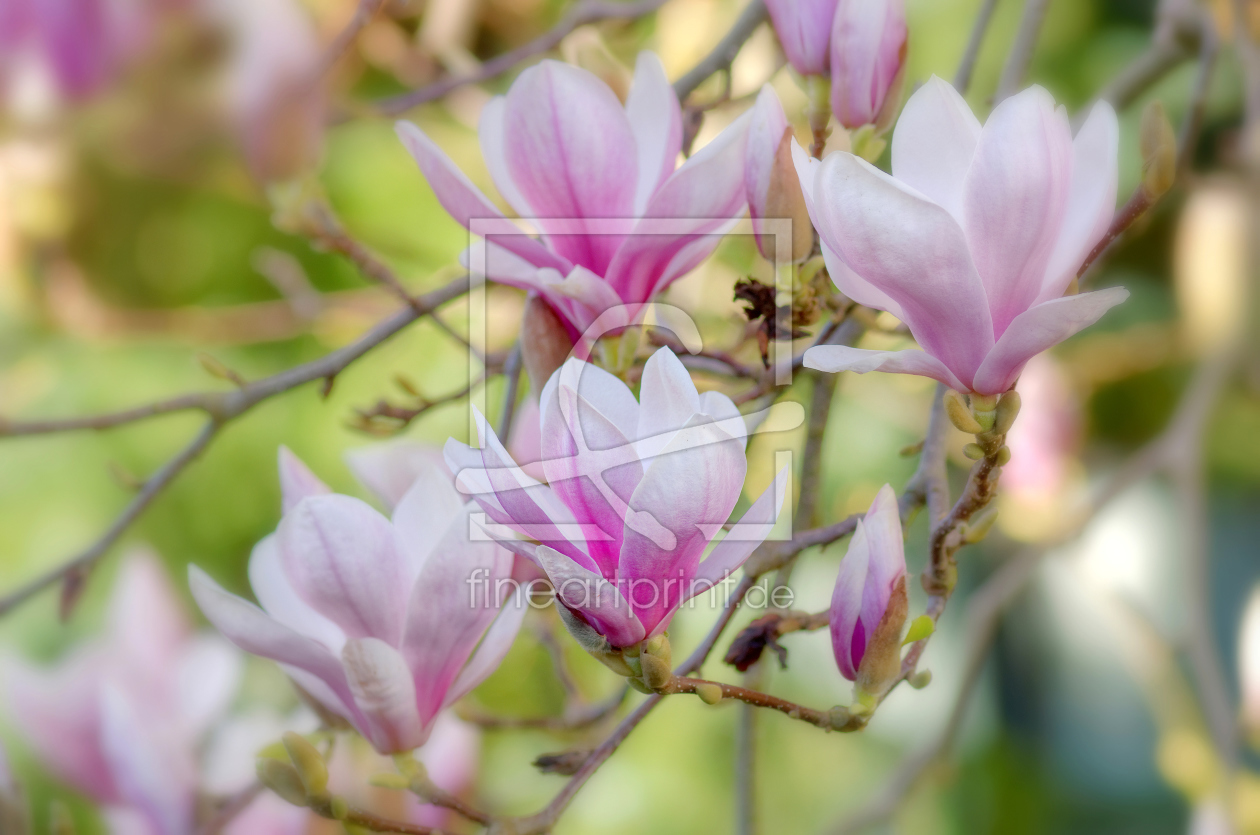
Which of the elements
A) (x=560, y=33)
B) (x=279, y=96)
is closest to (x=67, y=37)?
(x=279, y=96)

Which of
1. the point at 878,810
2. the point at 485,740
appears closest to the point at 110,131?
the point at 485,740

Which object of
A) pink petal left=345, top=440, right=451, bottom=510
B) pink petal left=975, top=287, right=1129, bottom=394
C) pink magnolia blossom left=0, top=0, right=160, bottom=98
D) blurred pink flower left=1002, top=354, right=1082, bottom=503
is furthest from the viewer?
blurred pink flower left=1002, top=354, right=1082, bottom=503

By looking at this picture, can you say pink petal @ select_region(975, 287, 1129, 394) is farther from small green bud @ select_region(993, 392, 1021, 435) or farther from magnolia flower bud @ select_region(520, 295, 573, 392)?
magnolia flower bud @ select_region(520, 295, 573, 392)

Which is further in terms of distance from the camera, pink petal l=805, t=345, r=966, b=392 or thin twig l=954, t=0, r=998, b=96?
thin twig l=954, t=0, r=998, b=96

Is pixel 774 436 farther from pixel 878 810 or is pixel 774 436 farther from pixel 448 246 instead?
pixel 448 246

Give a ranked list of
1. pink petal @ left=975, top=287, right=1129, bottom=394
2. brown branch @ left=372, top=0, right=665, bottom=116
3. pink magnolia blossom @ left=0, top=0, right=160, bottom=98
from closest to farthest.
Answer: pink petal @ left=975, top=287, right=1129, bottom=394 → brown branch @ left=372, top=0, right=665, bottom=116 → pink magnolia blossom @ left=0, top=0, right=160, bottom=98

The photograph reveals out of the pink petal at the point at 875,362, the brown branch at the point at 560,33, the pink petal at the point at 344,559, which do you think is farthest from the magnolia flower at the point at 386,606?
the brown branch at the point at 560,33

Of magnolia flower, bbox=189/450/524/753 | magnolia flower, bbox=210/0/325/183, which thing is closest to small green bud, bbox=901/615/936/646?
magnolia flower, bbox=189/450/524/753
